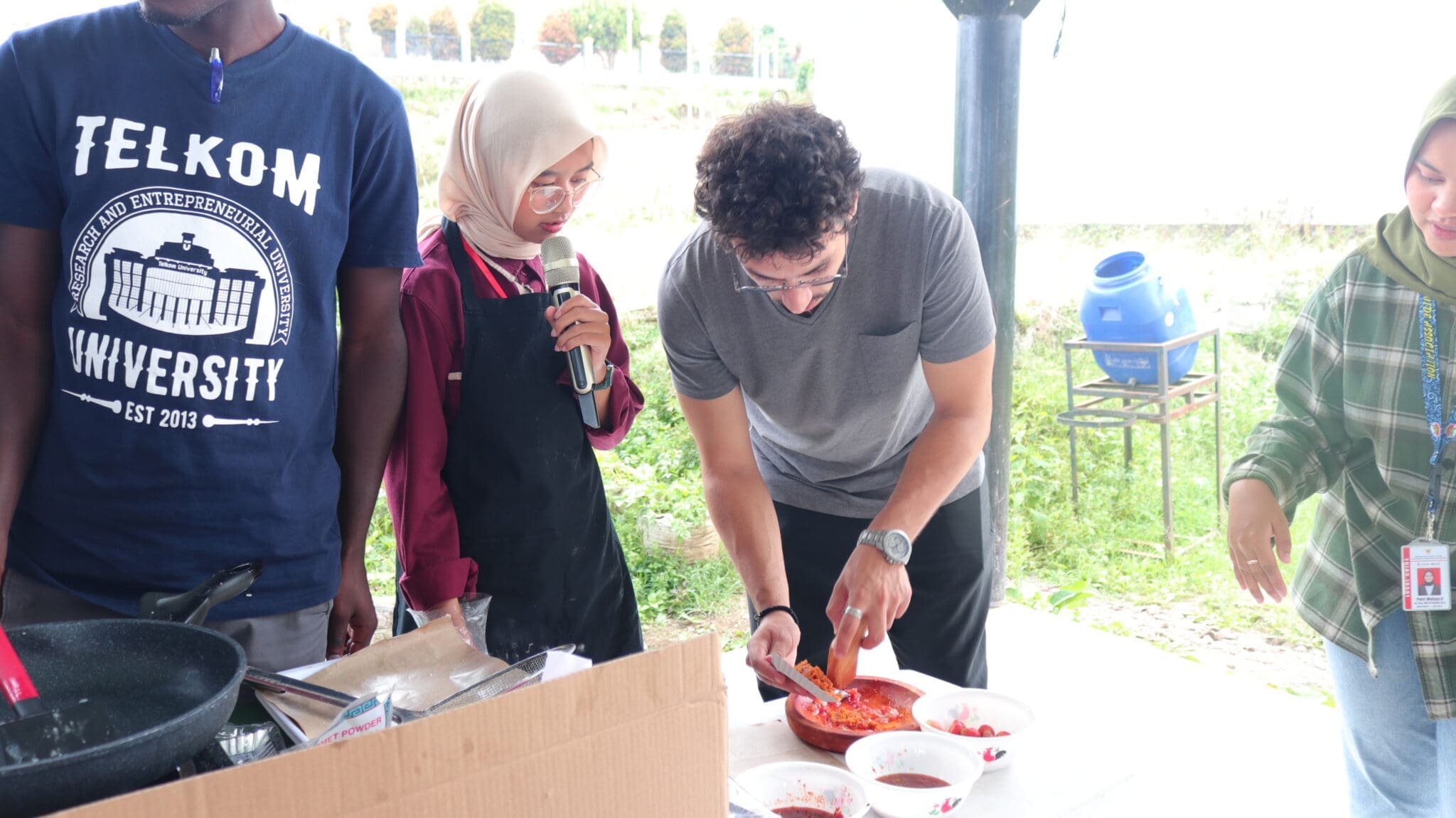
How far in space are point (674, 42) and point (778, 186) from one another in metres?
6.62

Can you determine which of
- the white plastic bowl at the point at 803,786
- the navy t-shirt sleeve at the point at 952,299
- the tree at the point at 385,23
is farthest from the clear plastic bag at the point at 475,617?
the tree at the point at 385,23

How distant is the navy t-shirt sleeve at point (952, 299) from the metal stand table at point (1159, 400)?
3378 millimetres

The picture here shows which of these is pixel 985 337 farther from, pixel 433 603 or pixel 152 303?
pixel 152 303

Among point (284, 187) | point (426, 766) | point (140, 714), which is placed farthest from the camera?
point (284, 187)

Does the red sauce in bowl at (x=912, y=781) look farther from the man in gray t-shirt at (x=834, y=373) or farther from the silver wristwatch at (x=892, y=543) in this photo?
the silver wristwatch at (x=892, y=543)

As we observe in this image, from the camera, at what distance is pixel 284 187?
5.04ft

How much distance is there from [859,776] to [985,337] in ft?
3.08

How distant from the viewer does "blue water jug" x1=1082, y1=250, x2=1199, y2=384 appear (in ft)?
16.2

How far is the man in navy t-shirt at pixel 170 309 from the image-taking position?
145cm

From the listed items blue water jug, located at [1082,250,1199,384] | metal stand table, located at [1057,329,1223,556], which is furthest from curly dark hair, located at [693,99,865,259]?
metal stand table, located at [1057,329,1223,556]

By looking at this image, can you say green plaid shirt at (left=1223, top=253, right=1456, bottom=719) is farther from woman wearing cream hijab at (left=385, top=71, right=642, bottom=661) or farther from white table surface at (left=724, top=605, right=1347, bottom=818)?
woman wearing cream hijab at (left=385, top=71, right=642, bottom=661)

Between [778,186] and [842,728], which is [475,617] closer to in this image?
[842,728]

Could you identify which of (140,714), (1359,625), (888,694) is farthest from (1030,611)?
(140,714)

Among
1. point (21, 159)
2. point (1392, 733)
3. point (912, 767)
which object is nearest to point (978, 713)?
point (912, 767)
